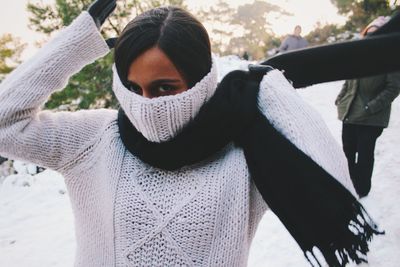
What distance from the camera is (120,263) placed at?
113 centimetres

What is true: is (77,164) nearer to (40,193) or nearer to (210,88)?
(210,88)

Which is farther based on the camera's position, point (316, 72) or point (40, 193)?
point (40, 193)

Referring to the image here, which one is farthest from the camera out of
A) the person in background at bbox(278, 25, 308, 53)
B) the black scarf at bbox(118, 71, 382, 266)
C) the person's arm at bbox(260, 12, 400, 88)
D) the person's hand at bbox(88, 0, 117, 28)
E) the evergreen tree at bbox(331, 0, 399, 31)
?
the evergreen tree at bbox(331, 0, 399, 31)

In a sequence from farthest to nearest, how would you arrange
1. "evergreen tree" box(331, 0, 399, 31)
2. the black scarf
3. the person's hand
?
"evergreen tree" box(331, 0, 399, 31)
the person's hand
the black scarf

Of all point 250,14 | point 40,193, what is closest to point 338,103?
point 40,193

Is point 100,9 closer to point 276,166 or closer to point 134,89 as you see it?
point 134,89

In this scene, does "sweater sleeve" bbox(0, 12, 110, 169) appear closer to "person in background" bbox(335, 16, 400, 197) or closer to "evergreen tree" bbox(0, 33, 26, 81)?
"person in background" bbox(335, 16, 400, 197)

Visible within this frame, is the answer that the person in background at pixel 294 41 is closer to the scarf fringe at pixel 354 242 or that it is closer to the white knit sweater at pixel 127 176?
the white knit sweater at pixel 127 176

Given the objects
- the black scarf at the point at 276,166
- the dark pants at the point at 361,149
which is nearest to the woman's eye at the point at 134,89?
the black scarf at the point at 276,166

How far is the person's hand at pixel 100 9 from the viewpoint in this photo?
1.20 meters

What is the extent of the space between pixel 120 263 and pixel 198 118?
577 millimetres

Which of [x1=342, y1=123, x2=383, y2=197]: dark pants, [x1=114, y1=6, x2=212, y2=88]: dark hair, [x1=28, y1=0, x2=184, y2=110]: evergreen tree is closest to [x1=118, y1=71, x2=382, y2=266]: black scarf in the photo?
[x1=114, y1=6, x2=212, y2=88]: dark hair

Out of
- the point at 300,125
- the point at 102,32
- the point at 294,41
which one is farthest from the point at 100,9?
the point at 294,41

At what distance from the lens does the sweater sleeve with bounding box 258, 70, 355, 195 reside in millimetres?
936
